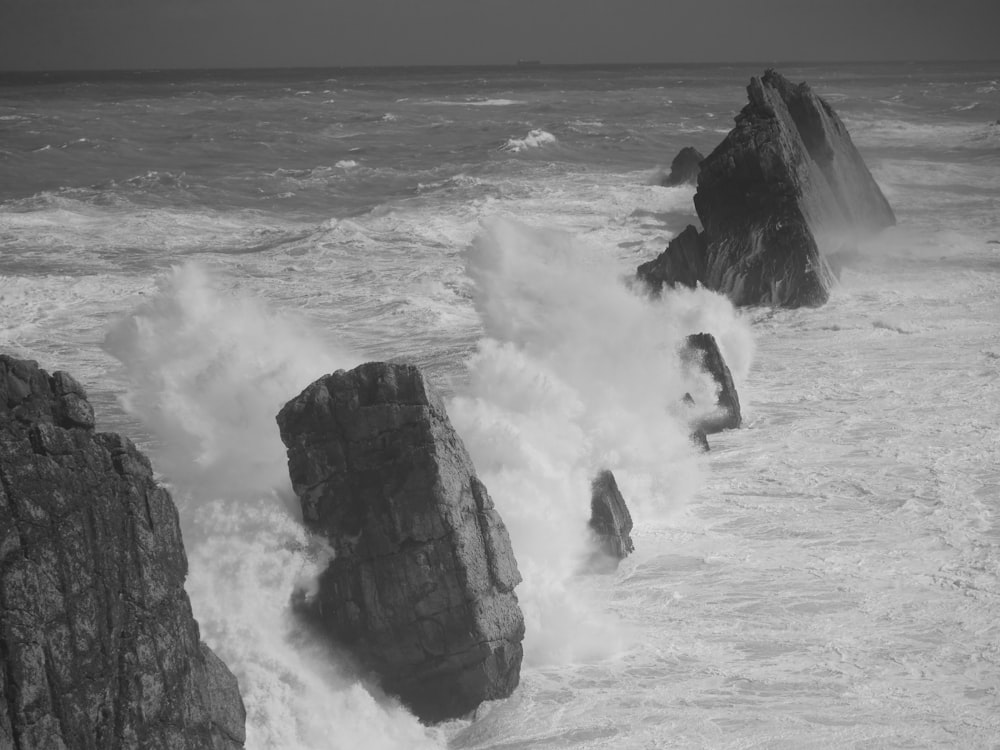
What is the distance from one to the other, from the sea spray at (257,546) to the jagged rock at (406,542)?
0.31 m

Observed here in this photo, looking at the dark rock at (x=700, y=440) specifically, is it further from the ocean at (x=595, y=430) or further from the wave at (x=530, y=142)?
the wave at (x=530, y=142)

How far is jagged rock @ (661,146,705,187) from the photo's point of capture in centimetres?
4531

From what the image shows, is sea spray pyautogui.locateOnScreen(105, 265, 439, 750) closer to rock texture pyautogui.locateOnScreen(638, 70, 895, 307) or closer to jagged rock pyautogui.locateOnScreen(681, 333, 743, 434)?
jagged rock pyautogui.locateOnScreen(681, 333, 743, 434)

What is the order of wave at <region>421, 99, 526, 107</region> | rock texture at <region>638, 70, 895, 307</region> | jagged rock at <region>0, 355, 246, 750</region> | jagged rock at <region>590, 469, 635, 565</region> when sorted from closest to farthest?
jagged rock at <region>0, 355, 246, 750</region> → jagged rock at <region>590, 469, 635, 565</region> → rock texture at <region>638, 70, 895, 307</region> → wave at <region>421, 99, 526, 107</region>

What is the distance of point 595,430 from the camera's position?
1814cm

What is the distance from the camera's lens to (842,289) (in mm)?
29766

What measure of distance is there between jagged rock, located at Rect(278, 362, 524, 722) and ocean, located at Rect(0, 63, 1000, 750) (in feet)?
1.05

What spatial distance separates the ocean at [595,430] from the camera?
12.1 meters

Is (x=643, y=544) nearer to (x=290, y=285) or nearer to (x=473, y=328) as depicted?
(x=473, y=328)

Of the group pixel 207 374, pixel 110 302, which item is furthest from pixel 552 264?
pixel 207 374

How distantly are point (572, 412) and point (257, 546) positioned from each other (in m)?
6.50

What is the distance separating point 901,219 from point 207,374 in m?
26.8

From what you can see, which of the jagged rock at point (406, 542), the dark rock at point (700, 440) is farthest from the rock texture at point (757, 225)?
the jagged rock at point (406, 542)

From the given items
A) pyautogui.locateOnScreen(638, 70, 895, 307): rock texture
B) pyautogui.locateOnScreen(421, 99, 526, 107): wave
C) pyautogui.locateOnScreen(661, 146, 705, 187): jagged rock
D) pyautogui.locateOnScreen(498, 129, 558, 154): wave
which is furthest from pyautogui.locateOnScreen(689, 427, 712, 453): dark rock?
pyautogui.locateOnScreen(421, 99, 526, 107): wave
